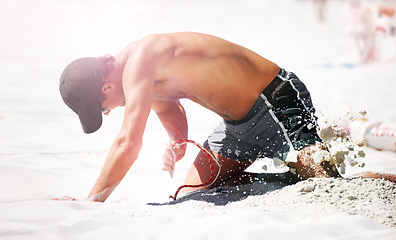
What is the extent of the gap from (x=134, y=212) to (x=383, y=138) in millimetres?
2506

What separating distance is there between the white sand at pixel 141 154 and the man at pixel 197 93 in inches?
6.9

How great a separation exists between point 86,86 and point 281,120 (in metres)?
1.01

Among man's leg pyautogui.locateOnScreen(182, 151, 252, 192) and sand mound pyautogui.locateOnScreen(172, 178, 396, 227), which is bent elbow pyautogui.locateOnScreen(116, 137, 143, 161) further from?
man's leg pyautogui.locateOnScreen(182, 151, 252, 192)

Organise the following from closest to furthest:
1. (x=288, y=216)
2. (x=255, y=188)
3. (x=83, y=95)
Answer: (x=288, y=216) < (x=83, y=95) < (x=255, y=188)

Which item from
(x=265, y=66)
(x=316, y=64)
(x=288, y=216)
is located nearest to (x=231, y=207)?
(x=288, y=216)

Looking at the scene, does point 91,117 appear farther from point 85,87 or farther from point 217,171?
point 217,171

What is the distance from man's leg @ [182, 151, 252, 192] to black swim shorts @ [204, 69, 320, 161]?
0.70 ft

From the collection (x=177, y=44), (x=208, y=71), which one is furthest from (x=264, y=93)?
(x=177, y=44)

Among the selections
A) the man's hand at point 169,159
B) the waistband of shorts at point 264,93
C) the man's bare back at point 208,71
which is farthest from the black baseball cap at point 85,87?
the waistband of shorts at point 264,93

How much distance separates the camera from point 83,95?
2166 millimetres

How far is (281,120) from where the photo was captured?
2.36 meters

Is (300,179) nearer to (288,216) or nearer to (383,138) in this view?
(288,216)

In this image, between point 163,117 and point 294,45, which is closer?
point 163,117

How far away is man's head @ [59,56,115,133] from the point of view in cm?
215
